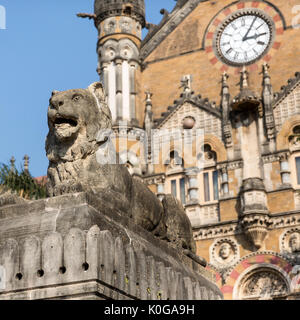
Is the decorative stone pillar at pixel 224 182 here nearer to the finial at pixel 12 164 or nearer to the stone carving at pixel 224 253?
the stone carving at pixel 224 253

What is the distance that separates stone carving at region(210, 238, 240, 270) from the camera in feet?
88.8

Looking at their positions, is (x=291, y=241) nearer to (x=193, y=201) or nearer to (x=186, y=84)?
(x=193, y=201)

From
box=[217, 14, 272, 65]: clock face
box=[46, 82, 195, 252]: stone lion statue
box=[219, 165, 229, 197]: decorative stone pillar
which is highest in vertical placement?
box=[217, 14, 272, 65]: clock face

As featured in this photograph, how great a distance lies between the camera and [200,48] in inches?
1227

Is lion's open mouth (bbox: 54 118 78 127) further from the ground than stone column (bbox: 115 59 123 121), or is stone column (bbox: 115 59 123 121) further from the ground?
stone column (bbox: 115 59 123 121)

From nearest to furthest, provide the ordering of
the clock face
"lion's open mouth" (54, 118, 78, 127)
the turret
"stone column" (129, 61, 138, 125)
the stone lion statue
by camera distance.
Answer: the stone lion statue → "lion's open mouth" (54, 118, 78, 127) → the clock face → "stone column" (129, 61, 138, 125) → the turret

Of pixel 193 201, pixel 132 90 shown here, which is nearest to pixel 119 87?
pixel 132 90

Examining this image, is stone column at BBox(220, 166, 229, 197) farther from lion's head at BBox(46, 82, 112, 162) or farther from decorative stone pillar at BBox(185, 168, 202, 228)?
lion's head at BBox(46, 82, 112, 162)

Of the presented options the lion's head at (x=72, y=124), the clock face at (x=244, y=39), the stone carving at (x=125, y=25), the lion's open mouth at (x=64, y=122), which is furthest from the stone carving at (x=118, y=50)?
the lion's open mouth at (x=64, y=122)

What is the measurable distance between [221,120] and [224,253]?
19.0 ft

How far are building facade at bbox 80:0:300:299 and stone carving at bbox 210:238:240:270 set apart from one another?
40 mm

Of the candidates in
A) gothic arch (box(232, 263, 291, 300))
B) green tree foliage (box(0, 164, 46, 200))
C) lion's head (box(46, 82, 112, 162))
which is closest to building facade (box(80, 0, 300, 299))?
gothic arch (box(232, 263, 291, 300))

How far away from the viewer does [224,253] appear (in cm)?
2709
